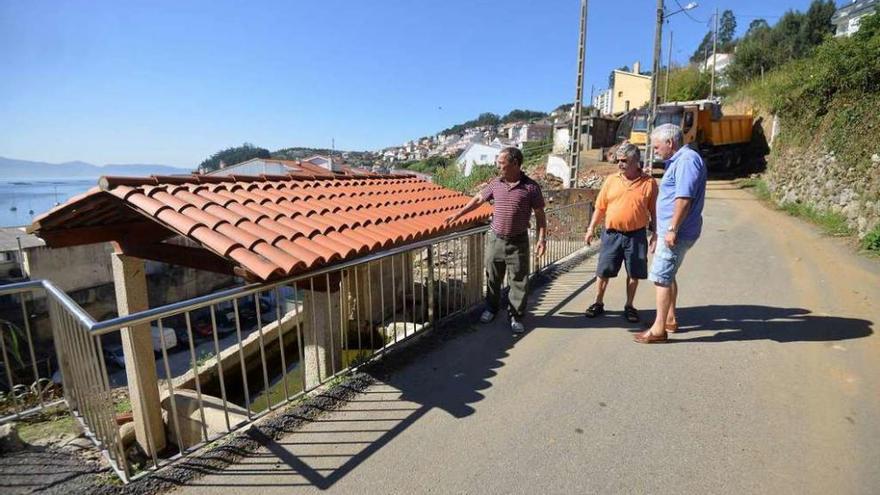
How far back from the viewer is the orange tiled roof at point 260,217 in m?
2.94

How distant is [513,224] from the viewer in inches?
162

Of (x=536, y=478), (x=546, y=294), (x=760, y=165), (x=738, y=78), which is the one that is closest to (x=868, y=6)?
(x=738, y=78)

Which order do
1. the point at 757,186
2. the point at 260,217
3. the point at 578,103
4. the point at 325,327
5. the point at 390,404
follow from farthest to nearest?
the point at 757,186 < the point at 578,103 < the point at 325,327 < the point at 260,217 < the point at 390,404

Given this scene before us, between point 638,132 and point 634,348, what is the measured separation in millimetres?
18823


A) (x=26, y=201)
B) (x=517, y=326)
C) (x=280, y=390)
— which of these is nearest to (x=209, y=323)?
(x=280, y=390)

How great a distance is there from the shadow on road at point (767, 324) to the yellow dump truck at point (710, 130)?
15.3 metres

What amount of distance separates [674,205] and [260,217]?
3.30 metres

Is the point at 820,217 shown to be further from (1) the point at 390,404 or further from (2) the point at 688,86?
(2) the point at 688,86

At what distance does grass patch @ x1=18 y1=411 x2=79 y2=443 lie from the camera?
308cm

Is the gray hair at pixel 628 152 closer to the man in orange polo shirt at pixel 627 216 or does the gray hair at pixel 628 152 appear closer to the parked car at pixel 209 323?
the man in orange polo shirt at pixel 627 216

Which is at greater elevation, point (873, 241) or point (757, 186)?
point (757, 186)

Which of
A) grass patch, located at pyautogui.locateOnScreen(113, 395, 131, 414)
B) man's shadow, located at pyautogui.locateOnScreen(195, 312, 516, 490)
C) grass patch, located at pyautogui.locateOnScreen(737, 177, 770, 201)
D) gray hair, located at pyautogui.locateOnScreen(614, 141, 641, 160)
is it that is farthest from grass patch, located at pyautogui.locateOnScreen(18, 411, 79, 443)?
grass patch, located at pyautogui.locateOnScreen(737, 177, 770, 201)

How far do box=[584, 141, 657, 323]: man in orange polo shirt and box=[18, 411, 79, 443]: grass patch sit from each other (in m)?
4.49

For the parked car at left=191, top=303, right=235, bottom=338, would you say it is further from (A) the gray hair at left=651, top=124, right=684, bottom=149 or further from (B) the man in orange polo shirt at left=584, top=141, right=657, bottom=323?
(A) the gray hair at left=651, top=124, right=684, bottom=149
